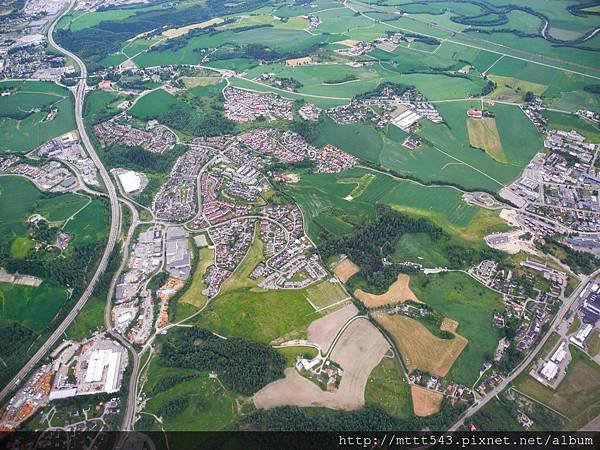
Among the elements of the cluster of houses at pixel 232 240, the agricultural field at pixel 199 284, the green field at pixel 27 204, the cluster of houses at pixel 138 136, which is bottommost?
the agricultural field at pixel 199 284

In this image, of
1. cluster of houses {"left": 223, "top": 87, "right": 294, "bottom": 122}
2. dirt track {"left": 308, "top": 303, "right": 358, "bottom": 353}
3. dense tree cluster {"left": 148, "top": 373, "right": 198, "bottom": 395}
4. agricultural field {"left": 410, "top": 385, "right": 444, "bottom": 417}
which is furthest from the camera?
cluster of houses {"left": 223, "top": 87, "right": 294, "bottom": 122}

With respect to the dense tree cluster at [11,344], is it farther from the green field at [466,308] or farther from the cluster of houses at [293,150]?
the green field at [466,308]

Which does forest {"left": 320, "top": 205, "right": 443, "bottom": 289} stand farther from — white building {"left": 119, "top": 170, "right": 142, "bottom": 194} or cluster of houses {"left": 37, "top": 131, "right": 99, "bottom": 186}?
cluster of houses {"left": 37, "top": 131, "right": 99, "bottom": 186}

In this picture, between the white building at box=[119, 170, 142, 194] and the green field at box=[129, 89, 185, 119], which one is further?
the green field at box=[129, 89, 185, 119]

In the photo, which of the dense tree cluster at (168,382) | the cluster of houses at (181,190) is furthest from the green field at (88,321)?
the cluster of houses at (181,190)

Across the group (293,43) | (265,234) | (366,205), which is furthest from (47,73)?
(366,205)

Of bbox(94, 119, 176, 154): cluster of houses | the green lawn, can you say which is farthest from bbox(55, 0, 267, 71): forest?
the green lawn

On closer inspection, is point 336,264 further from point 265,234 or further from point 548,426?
point 548,426
